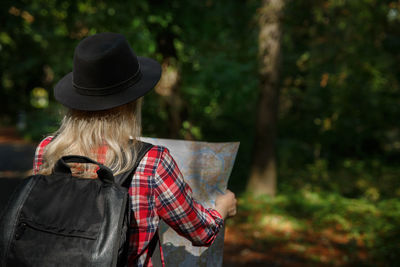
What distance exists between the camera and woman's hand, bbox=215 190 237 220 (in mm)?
1752

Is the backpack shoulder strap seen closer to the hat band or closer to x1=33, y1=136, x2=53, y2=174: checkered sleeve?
the hat band

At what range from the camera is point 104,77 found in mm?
1495

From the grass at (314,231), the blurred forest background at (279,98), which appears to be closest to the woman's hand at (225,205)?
the blurred forest background at (279,98)

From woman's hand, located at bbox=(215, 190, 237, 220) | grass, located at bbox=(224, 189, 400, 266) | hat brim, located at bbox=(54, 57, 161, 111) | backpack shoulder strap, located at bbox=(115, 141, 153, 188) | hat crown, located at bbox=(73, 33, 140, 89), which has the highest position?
hat crown, located at bbox=(73, 33, 140, 89)

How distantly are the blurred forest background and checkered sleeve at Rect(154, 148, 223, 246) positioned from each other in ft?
10.4

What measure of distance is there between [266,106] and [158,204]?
5.87m

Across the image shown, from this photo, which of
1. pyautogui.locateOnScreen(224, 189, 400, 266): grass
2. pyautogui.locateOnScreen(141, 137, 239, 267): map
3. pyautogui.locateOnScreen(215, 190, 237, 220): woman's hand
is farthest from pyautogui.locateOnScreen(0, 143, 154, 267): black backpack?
pyautogui.locateOnScreen(224, 189, 400, 266): grass

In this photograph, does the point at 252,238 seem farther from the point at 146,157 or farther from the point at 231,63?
the point at 146,157

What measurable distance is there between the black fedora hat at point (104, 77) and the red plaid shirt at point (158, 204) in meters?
0.20

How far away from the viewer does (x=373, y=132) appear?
11055mm

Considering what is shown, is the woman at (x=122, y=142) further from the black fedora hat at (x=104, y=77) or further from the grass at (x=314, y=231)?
the grass at (x=314, y=231)

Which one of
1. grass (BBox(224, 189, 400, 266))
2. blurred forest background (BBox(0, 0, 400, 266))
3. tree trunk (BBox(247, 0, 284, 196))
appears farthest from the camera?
tree trunk (BBox(247, 0, 284, 196))

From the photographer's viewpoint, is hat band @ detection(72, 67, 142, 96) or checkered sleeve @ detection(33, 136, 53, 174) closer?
hat band @ detection(72, 67, 142, 96)

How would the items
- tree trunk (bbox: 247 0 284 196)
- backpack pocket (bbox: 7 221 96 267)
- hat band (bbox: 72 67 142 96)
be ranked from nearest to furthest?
1. backpack pocket (bbox: 7 221 96 267)
2. hat band (bbox: 72 67 142 96)
3. tree trunk (bbox: 247 0 284 196)
